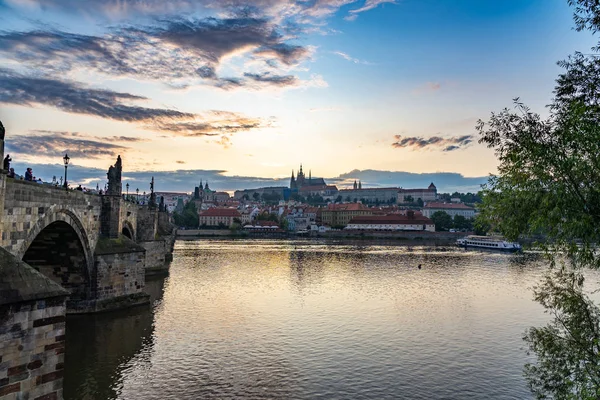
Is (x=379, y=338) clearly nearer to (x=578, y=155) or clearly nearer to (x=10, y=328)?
(x=578, y=155)

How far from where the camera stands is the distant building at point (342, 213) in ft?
578

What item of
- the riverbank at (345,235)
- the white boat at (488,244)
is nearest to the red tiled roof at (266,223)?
the riverbank at (345,235)

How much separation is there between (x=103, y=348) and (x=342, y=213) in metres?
160

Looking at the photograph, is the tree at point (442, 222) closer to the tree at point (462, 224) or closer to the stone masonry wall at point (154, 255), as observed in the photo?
the tree at point (462, 224)

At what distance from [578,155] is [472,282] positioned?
36.4m

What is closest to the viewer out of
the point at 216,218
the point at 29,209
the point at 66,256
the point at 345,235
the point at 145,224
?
the point at 29,209

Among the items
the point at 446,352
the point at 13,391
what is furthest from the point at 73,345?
the point at 446,352

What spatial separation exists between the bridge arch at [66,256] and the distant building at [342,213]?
149m

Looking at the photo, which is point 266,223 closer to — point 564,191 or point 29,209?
point 29,209

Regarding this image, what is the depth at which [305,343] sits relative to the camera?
2250 centimetres

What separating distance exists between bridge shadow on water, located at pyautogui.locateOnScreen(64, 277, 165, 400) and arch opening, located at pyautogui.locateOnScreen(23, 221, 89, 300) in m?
1.93

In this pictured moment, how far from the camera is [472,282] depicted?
45.2 m

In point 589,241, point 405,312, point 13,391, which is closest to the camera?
point 13,391

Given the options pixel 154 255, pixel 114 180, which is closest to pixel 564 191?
pixel 114 180
